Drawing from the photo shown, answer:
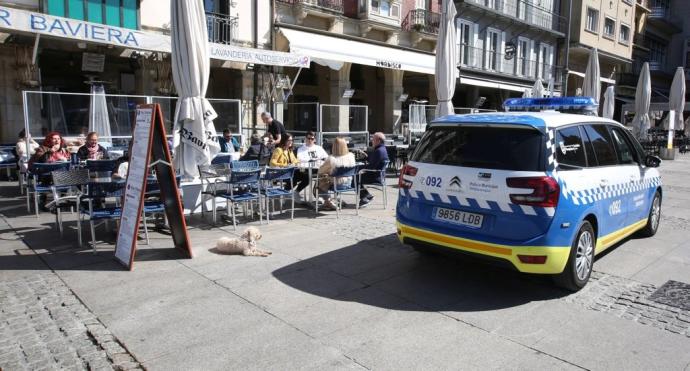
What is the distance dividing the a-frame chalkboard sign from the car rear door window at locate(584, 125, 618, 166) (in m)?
4.74

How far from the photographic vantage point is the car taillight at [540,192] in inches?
178

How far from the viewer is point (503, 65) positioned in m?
30.5

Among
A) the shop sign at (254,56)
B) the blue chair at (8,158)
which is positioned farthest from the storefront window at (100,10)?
the blue chair at (8,158)

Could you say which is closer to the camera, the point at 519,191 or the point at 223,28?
the point at 519,191

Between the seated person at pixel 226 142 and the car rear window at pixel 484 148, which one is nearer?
the car rear window at pixel 484 148

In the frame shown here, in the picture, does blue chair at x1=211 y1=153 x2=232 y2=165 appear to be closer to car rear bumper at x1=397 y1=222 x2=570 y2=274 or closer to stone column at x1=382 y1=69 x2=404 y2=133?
car rear bumper at x1=397 y1=222 x2=570 y2=274

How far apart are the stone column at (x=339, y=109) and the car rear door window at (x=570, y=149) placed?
35.2 feet

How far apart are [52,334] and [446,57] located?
10125 millimetres

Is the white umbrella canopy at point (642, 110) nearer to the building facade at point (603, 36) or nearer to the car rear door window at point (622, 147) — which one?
the building facade at point (603, 36)

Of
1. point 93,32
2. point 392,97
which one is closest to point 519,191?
point 93,32

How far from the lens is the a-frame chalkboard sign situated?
5.64 meters

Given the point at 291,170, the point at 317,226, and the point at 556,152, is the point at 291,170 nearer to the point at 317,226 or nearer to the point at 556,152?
the point at 317,226

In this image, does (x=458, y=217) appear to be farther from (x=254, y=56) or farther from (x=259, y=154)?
(x=254, y=56)

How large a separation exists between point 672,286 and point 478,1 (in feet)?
84.9
